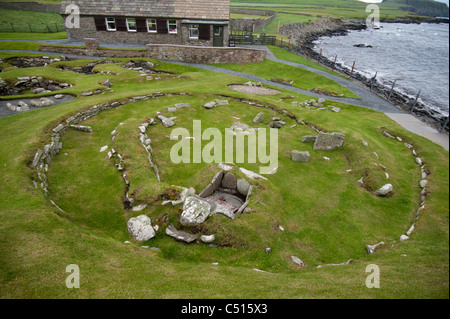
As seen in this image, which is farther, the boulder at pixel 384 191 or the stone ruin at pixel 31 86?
the stone ruin at pixel 31 86

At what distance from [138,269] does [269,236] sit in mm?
5761

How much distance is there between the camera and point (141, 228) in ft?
36.0

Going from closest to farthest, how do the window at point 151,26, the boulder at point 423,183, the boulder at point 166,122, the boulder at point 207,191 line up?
1. the boulder at point 207,191
2. the boulder at point 423,183
3. the boulder at point 166,122
4. the window at point 151,26

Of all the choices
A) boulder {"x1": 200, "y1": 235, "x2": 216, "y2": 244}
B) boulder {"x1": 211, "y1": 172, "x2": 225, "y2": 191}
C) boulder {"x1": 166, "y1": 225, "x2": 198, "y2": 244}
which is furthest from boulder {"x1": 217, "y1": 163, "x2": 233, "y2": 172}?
boulder {"x1": 166, "y1": 225, "x2": 198, "y2": 244}

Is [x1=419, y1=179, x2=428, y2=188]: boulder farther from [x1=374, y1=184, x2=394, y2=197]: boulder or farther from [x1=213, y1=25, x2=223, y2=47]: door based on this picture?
[x1=213, y1=25, x2=223, y2=47]: door

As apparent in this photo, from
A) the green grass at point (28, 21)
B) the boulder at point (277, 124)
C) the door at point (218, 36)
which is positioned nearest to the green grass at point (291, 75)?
the door at point (218, 36)

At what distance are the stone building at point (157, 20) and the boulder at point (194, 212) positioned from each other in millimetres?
37446

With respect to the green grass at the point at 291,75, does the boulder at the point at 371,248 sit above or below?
below

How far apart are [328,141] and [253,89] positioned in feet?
46.8

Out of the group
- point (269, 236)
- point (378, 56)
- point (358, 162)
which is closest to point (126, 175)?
point (269, 236)

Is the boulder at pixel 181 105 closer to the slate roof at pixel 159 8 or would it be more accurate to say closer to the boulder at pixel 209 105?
the boulder at pixel 209 105

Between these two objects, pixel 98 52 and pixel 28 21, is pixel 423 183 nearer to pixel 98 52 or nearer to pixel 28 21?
pixel 98 52

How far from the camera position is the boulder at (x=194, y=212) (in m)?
11.0
